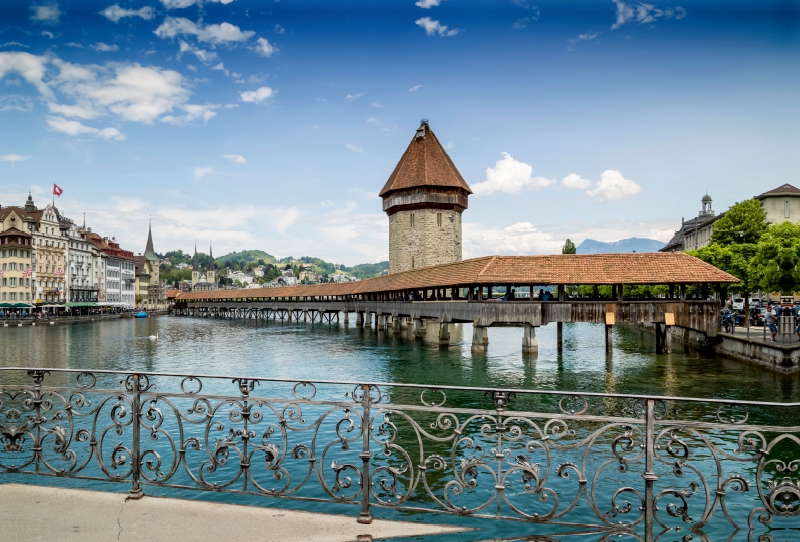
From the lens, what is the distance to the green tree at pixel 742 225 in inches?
1734

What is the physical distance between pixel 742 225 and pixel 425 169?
27066 mm

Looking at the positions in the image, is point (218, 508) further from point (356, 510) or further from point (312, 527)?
point (356, 510)

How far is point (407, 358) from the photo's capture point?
2677 cm

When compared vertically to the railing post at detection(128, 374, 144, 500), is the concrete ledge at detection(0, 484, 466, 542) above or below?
below

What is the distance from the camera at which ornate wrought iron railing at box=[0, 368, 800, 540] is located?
13.3ft

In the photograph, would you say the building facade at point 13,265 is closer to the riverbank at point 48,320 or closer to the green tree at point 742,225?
the riverbank at point 48,320

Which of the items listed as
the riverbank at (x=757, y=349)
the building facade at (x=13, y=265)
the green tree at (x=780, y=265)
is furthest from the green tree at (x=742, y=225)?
the building facade at (x=13, y=265)

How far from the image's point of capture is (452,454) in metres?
4.10

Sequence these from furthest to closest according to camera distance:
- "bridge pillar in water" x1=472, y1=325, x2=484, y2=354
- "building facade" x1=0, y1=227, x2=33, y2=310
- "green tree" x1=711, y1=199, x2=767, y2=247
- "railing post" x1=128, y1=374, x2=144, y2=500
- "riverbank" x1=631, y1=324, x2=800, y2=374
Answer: "building facade" x1=0, y1=227, x2=33, y2=310, "green tree" x1=711, y1=199, x2=767, y2=247, "bridge pillar in water" x1=472, y1=325, x2=484, y2=354, "riverbank" x1=631, y1=324, x2=800, y2=374, "railing post" x1=128, y1=374, x2=144, y2=500

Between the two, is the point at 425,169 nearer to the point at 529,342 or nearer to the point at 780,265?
the point at 529,342

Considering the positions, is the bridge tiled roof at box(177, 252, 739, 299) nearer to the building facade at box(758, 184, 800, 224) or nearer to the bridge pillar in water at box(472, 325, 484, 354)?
the bridge pillar in water at box(472, 325, 484, 354)

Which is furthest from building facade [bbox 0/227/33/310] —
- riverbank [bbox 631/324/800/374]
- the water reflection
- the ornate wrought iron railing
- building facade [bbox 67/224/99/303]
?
riverbank [bbox 631/324/800/374]

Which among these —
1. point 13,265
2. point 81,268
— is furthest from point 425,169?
point 81,268

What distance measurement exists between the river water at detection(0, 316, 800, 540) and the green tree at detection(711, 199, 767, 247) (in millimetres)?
14533
